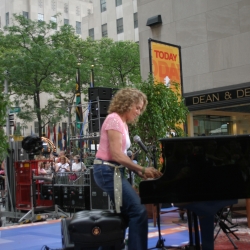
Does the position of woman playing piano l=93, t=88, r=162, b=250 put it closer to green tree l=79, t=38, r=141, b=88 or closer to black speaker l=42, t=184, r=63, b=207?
black speaker l=42, t=184, r=63, b=207

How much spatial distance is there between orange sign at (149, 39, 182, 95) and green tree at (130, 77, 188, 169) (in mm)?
3759

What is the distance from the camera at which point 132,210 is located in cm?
439

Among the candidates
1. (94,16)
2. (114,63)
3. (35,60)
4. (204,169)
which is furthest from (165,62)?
(94,16)

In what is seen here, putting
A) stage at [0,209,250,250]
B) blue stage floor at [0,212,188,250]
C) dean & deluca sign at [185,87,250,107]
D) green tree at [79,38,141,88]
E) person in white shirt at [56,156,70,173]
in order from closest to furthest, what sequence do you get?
stage at [0,209,250,250]
blue stage floor at [0,212,188,250]
dean & deluca sign at [185,87,250,107]
person in white shirt at [56,156,70,173]
green tree at [79,38,141,88]

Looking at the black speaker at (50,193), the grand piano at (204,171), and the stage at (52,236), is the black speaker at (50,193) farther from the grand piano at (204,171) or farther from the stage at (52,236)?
the grand piano at (204,171)

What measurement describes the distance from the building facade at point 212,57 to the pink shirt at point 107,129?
30.2ft

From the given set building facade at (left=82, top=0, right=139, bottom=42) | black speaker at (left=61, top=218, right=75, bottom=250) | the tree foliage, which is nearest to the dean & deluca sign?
black speaker at (left=61, top=218, right=75, bottom=250)

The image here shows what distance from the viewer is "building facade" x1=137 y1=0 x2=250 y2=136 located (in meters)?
13.3

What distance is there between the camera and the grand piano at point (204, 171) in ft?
13.9

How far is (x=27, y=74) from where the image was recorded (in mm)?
28203

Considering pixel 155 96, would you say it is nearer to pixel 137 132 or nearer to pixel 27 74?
pixel 137 132

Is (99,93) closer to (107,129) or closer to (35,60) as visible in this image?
(107,129)

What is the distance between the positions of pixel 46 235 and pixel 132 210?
167 inches

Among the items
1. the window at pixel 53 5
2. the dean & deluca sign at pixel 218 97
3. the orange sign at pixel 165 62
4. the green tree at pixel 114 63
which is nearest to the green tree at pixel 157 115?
the orange sign at pixel 165 62
